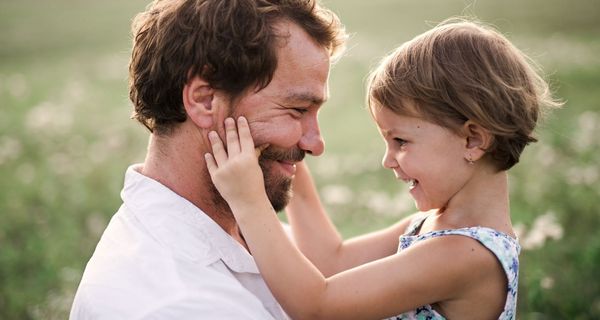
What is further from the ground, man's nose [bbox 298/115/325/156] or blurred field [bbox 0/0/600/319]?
man's nose [bbox 298/115/325/156]

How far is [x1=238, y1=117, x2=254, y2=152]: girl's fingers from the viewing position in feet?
10.9

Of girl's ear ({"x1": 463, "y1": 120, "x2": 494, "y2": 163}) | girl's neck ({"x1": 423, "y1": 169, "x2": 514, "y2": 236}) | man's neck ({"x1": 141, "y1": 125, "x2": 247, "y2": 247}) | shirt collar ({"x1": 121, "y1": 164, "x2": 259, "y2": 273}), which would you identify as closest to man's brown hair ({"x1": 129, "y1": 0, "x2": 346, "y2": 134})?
man's neck ({"x1": 141, "y1": 125, "x2": 247, "y2": 247})

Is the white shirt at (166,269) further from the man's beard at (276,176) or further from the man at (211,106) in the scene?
the man's beard at (276,176)

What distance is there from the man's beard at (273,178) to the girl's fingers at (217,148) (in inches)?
10.0

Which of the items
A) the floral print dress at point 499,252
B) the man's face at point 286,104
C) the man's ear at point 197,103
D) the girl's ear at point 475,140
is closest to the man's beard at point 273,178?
the man's face at point 286,104

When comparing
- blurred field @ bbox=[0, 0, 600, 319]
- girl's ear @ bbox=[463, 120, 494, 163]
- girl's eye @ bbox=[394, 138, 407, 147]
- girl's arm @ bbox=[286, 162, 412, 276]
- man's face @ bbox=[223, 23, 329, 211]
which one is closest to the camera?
girl's ear @ bbox=[463, 120, 494, 163]

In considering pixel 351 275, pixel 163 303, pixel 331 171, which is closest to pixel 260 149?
pixel 351 275

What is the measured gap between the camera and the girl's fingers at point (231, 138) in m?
3.33

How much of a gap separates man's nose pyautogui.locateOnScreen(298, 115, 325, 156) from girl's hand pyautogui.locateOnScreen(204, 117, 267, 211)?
1.36 feet

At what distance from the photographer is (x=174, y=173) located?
3.51 m

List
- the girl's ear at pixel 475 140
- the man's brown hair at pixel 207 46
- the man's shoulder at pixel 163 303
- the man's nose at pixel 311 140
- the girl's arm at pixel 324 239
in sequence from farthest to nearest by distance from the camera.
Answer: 1. the girl's arm at pixel 324 239
2. the man's nose at pixel 311 140
3. the man's brown hair at pixel 207 46
4. the girl's ear at pixel 475 140
5. the man's shoulder at pixel 163 303

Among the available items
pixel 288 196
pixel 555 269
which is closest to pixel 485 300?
pixel 288 196

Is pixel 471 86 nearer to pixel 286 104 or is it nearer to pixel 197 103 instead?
pixel 286 104

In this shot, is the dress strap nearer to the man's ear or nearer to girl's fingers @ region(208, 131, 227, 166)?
girl's fingers @ region(208, 131, 227, 166)
